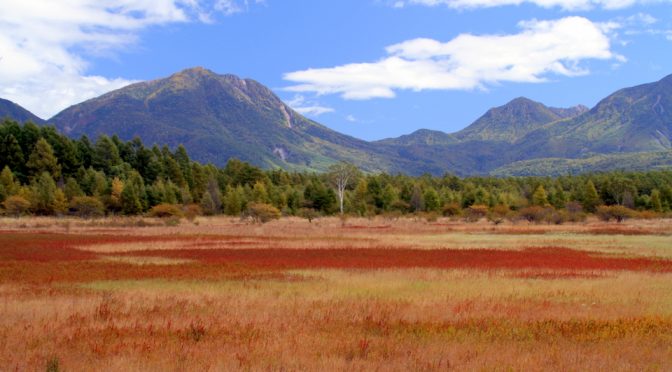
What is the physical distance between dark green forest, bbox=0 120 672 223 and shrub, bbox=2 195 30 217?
0.13m

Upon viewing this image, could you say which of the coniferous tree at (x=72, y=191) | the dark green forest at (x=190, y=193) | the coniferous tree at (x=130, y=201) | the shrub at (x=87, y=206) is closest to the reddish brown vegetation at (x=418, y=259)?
the dark green forest at (x=190, y=193)

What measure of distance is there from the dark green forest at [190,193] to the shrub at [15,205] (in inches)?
5.1

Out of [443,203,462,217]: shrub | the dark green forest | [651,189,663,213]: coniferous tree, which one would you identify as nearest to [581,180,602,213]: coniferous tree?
the dark green forest

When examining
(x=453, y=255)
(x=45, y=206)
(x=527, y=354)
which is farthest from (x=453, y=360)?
(x=45, y=206)

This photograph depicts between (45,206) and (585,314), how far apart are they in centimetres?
9275

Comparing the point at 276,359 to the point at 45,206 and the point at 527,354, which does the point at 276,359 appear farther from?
the point at 45,206

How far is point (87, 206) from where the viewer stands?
93125 millimetres

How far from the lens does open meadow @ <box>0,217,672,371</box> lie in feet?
36.9

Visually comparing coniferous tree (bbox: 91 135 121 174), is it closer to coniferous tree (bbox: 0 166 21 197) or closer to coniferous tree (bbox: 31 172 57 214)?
coniferous tree (bbox: 0 166 21 197)

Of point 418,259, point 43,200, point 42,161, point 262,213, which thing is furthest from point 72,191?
point 418,259

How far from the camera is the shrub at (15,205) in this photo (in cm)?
8638

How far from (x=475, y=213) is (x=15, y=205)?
76.3 m

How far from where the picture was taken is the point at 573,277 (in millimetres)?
26062

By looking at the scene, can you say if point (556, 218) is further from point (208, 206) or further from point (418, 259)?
point (418, 259)
